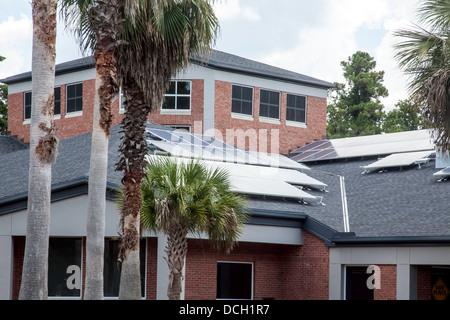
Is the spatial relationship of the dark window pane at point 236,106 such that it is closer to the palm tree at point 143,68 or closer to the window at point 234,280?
the window at point 234,280

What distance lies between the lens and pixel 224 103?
35.9 m

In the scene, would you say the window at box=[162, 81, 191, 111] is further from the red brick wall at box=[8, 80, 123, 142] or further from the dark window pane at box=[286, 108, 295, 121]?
the dark window pane at box=[286, 108, 295, 121]

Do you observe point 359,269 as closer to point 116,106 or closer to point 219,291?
point 219,291

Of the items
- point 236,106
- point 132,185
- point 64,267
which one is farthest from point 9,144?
point 132,185

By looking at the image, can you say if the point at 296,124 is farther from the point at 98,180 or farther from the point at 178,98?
the point at 98,180

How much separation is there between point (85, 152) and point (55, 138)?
1134 cm

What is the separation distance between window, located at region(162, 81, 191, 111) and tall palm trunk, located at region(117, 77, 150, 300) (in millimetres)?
18002

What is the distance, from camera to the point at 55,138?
13781mm

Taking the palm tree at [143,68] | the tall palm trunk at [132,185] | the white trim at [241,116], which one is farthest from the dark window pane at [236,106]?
the tall palm trunk at [132,185]

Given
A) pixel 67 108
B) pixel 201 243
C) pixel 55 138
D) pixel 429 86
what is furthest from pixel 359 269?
pixel 67 108

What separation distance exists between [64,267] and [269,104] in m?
18.4

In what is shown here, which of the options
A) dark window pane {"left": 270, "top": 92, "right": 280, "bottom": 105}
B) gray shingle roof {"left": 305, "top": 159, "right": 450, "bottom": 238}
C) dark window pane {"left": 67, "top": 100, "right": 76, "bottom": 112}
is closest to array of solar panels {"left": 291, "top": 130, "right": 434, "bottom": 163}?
gray shingle roof {"left": 305, "top": 159, "right": 450, "bottom": 238}

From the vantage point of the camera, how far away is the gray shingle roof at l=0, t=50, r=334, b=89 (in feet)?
118

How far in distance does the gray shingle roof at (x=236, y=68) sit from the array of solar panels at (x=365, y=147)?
357 cm
